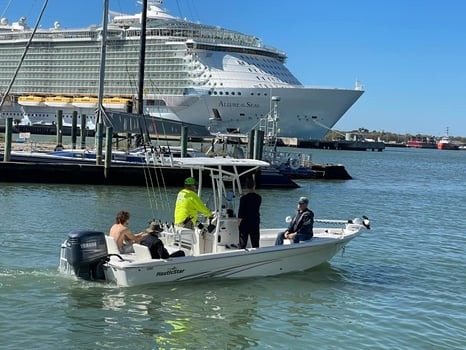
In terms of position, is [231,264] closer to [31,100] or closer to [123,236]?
[123,236]

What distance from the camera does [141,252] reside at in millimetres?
11031

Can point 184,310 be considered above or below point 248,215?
below

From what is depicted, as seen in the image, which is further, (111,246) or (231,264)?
(231,264)

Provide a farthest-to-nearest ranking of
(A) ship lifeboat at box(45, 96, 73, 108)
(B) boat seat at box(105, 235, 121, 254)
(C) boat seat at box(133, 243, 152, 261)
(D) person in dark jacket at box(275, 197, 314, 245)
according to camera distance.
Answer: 1. (A) ship lifeboat at box(45, 96, 73, 108)
2. (D) person in dark jacket at box(275, 197, 314, 245)
3. (B) boat seat at box(105, 235, 121, 254)
4. (C) boat seat at box(133, 243, 152, 261)

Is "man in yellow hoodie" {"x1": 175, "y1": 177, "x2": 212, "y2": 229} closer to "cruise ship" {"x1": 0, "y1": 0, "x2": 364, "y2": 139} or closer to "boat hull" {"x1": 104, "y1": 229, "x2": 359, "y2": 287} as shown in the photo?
"boat hull" {"x1": 104, "y1": 229, "x2": 359, "y2": 287}

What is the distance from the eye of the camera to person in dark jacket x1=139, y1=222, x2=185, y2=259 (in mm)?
10992

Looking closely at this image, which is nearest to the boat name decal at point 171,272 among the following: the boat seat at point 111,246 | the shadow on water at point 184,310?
the shadow on water at point 184,310

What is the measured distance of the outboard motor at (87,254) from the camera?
10641 millimetres

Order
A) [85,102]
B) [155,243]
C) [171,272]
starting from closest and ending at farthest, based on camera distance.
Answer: [155,243] < [171,272] < [85,102]

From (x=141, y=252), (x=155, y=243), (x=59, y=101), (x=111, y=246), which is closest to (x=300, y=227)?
(x=155, y=243)

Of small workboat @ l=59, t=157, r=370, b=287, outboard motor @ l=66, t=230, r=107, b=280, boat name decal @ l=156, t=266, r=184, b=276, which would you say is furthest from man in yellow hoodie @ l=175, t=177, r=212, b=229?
outboard motor @ l=66, t=230, r=107, b=280

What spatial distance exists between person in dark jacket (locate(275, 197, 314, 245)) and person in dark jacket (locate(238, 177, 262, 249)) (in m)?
1.08

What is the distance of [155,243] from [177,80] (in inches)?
2664

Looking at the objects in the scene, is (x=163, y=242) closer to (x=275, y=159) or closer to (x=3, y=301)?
(x=3, y=301)
